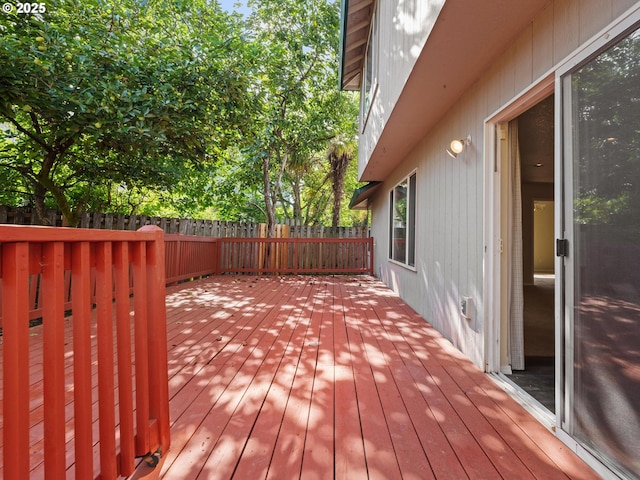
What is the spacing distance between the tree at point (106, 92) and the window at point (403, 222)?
2.93 meters

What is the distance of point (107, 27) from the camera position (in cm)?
446

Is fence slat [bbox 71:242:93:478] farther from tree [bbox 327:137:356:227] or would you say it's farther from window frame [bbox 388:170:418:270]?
tree [bbox 327:137:356:227]

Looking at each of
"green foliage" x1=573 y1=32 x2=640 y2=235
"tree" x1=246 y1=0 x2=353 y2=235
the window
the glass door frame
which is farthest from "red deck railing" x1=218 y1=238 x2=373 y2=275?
"green foliage" x1=573 y1=32 x2=640 y2=235

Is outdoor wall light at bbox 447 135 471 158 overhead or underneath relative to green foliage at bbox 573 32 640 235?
overhead

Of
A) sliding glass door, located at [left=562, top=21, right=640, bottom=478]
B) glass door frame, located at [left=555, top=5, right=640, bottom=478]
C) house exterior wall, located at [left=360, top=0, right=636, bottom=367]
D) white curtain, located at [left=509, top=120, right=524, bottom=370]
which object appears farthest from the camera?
white curtain, located at [left=509, top=120, right=524, bottom=370]

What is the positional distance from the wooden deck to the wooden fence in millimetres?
2385

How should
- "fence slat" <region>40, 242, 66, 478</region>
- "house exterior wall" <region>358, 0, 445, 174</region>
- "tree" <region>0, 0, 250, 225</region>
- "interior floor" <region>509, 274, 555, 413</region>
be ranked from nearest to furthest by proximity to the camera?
"fence slat" <region>40, 242, 66, 478</region>, "interior floor" <region>509, 274, 555, 413</region>, "house exterior wall" <region>358, 0, 445, 174</region>, "tree" <region>0, 0, 250, 225</region>

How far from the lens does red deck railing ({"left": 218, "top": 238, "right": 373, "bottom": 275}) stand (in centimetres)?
843

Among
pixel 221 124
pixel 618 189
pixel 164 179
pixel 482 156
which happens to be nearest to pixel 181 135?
pixel 221 124

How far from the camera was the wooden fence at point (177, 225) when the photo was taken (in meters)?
4.69

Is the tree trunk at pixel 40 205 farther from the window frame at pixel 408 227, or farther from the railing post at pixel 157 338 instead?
the window frame at pixel 408 227

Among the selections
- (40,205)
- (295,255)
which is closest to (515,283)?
(40,205)

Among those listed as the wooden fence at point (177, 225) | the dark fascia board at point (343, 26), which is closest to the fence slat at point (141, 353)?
the wooden fence at point (177, 225)

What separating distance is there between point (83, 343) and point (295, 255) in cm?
754
